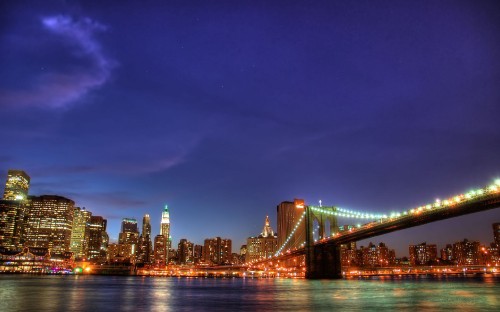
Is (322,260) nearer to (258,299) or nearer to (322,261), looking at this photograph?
(322,261)

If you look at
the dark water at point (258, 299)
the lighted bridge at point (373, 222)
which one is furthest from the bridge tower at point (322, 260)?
the dark water at point (258, 299)

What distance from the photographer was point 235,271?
172000mm

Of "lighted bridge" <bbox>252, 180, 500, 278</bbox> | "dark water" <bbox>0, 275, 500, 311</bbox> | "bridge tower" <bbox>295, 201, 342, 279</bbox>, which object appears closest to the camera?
"dark water" <bbox>0, 275, 500, 311</bbox>

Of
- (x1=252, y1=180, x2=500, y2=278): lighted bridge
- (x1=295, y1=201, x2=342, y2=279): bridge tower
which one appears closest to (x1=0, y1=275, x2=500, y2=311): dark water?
(x1=252, y1=180, x2=500, y2=278): lighted bridge

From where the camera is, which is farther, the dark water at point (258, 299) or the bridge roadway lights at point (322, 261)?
the bridge roadway lights at point (322, 261)

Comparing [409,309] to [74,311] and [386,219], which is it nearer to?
[74,311]

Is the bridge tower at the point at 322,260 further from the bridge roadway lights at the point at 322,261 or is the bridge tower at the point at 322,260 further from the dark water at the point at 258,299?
the dark water at the point at 258,299

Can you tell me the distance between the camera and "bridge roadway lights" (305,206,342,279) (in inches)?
3737

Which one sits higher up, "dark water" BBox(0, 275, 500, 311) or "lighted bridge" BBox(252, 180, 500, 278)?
"lighted bridge" BBox(252, 180, 500, 278)

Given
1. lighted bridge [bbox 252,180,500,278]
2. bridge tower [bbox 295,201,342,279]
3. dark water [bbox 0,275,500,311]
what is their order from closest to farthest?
dark water [bbox 0,275,500,311] → lighted bridge [bbox 252,180,500,278] → bridge tower [bbox 295,201,342,279]

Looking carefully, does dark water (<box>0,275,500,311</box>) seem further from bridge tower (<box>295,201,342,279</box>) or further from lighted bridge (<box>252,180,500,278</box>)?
bridge tower (<box>295,201,342,279</box>)

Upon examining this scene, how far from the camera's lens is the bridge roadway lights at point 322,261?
94.9 metres

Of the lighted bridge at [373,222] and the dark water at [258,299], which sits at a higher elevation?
the lighted bridge at [373,222]

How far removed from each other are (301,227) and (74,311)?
386 feet
